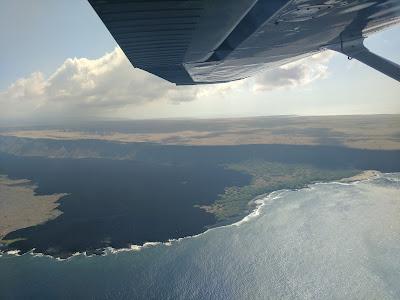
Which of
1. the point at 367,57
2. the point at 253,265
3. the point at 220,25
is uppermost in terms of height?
the point at 367,57

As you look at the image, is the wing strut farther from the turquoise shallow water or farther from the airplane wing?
the turquoise shallow water

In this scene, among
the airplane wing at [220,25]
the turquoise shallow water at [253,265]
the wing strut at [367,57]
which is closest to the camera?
the airplane wing at [220,25]

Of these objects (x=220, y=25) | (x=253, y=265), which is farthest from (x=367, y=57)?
(x=253, y=265)

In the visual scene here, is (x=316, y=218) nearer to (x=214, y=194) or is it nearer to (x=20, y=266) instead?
(x=214, y=194)

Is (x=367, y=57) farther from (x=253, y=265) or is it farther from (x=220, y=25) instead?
(x=253, y=265)

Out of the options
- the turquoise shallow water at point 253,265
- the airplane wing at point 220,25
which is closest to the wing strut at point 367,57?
the airplane wing at point 220,25

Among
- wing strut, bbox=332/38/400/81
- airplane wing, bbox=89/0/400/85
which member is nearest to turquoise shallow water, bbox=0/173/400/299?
wing strut, bbox=332/38/400/81

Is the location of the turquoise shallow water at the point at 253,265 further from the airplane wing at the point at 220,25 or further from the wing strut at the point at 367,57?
the airplane wing at the point at 220,25
